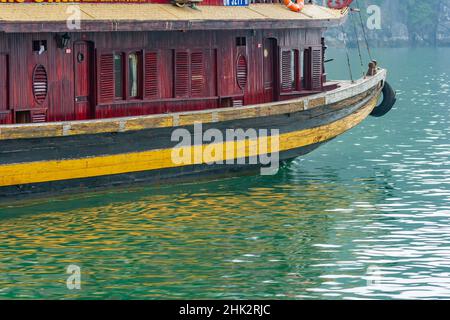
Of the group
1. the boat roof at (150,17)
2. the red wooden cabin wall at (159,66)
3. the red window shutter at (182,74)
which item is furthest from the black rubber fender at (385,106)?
the red window shutter at (182,74)

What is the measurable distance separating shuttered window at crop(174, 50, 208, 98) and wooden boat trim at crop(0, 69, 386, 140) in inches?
34.0

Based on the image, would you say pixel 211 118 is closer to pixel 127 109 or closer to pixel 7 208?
pixel 127 109

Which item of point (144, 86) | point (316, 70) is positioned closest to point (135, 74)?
point (144, 86)

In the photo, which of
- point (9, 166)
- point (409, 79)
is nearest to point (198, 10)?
point (9, 166)

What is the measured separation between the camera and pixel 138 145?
24.4 meters

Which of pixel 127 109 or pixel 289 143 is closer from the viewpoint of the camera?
pixel 127 109

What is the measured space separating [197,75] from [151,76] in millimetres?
1340

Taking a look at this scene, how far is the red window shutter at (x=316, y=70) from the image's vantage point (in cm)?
2934

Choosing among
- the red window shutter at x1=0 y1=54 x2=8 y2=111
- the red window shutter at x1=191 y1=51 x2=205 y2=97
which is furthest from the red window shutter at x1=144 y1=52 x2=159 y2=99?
the red window shutter at x1=0 y1=54 x2=8 y2=111

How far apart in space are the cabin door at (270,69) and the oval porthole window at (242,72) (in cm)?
70

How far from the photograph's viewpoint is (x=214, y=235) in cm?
2150
